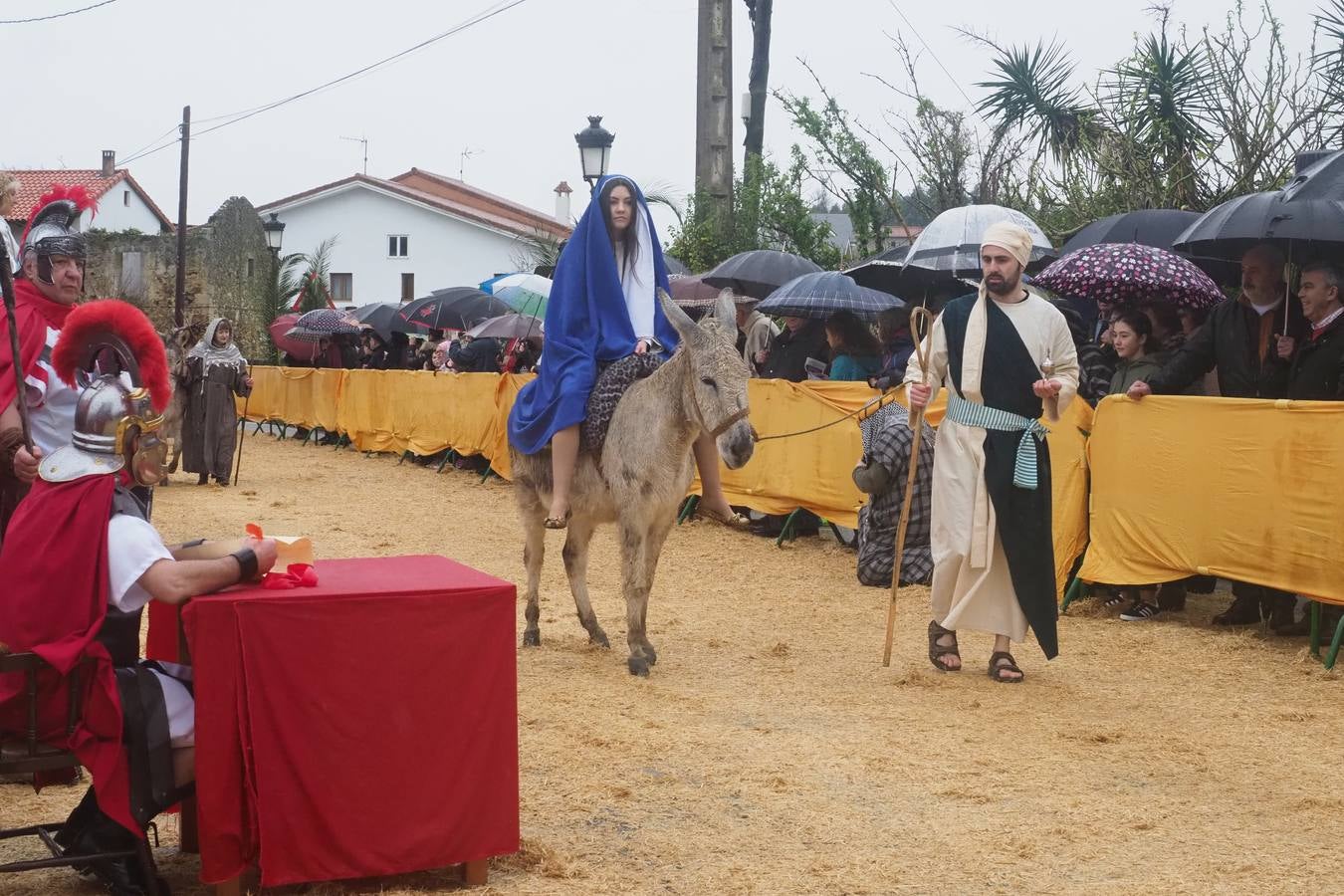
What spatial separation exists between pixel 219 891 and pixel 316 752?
1.43ft

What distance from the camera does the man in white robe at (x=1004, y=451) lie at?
7207mm

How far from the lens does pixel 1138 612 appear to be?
358 inches

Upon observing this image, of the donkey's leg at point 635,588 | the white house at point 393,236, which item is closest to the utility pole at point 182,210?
the white house at point 393,236

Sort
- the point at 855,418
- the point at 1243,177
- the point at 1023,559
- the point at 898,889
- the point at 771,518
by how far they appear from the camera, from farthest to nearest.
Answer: the point at 1243,177 < the point at 771,518 < the point at 855,418 < the point at 1023,559 < the point at 898,889

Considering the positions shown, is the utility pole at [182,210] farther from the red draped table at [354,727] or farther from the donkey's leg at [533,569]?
the red draped table at [354,727]

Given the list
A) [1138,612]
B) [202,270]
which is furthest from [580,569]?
[202,270]

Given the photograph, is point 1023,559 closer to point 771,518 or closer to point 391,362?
point 771,518

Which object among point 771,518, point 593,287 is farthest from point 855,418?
point 593,287

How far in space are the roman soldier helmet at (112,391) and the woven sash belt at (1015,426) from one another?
422 centimetres

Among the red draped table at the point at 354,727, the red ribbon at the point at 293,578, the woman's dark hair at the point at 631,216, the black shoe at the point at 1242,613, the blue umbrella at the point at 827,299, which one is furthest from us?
the blue umbrella at the point at 827,299

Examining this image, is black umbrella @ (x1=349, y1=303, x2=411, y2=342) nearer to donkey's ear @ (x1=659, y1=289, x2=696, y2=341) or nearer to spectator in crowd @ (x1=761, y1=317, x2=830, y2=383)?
spectator in crowd @ (x1=761, y1=317, x2=830, y2=383)

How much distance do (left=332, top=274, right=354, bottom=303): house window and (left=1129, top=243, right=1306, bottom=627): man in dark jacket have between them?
49.8 metres

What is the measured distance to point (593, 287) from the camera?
25.4 feet

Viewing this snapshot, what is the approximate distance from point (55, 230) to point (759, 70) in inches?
783
